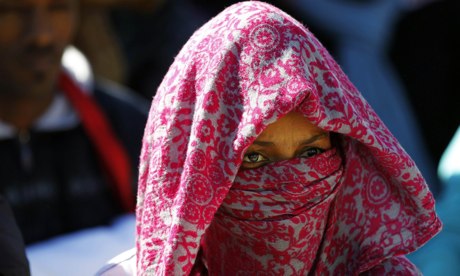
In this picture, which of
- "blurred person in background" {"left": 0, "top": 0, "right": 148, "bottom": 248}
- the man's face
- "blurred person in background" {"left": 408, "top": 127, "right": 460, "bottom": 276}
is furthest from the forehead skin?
the man's face

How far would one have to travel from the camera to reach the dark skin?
16.9ft

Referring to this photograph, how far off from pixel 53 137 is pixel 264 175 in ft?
8.19

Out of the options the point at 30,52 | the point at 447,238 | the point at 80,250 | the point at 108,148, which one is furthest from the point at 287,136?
the point at 30,52

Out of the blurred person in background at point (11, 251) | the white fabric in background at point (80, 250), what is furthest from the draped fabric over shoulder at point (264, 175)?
the white fabric in background at point (80, 250)

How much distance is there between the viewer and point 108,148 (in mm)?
5270

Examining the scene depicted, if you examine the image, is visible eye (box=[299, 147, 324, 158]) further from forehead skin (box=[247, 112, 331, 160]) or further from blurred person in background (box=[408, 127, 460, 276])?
blurred person in background (box=[408, 127, 460, 276])

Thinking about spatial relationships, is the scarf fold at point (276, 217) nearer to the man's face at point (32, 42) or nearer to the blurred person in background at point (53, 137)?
the blurred person in background at point (53, 137)

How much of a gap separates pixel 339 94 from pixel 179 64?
0.43 metres

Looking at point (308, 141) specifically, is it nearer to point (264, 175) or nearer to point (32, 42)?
point (264, 175)

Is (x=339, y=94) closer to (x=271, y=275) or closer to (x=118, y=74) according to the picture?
(x=271, y=275)

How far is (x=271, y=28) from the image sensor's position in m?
2.91

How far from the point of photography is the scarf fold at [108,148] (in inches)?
206

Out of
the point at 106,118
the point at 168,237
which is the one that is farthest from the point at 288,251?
the point at 106,118

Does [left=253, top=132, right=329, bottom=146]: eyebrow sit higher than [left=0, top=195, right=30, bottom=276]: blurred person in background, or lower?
higher
